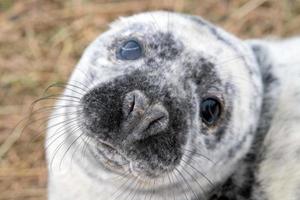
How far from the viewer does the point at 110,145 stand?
234 centimetres

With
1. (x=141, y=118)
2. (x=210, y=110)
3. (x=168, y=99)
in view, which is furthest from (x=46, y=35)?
(x=141, y=118)

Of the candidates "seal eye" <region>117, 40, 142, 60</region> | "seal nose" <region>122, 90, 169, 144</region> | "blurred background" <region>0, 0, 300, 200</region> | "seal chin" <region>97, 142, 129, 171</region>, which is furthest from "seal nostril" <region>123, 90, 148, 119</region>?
"blurred background" <region>0, 0, 300, 200</region>

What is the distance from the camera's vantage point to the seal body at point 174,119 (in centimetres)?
234

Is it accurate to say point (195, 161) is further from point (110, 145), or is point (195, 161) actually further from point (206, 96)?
point (110, 145)

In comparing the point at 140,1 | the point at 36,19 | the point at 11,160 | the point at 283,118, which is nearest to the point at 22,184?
the point at 11,160

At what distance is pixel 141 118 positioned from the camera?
227cm

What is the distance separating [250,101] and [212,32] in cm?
35

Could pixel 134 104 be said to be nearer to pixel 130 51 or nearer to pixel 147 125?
pixel 147 125

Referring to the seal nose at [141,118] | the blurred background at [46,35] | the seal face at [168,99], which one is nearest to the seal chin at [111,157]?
the seal face at [168,99]

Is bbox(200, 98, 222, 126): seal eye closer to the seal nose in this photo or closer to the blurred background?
the seal nose

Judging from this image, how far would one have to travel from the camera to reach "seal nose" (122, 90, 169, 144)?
2266 mm

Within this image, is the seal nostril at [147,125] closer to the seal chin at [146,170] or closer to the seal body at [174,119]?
the seal body at [174,119]

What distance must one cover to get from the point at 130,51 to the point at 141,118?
0.52 metres

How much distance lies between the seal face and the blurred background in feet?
4.73
